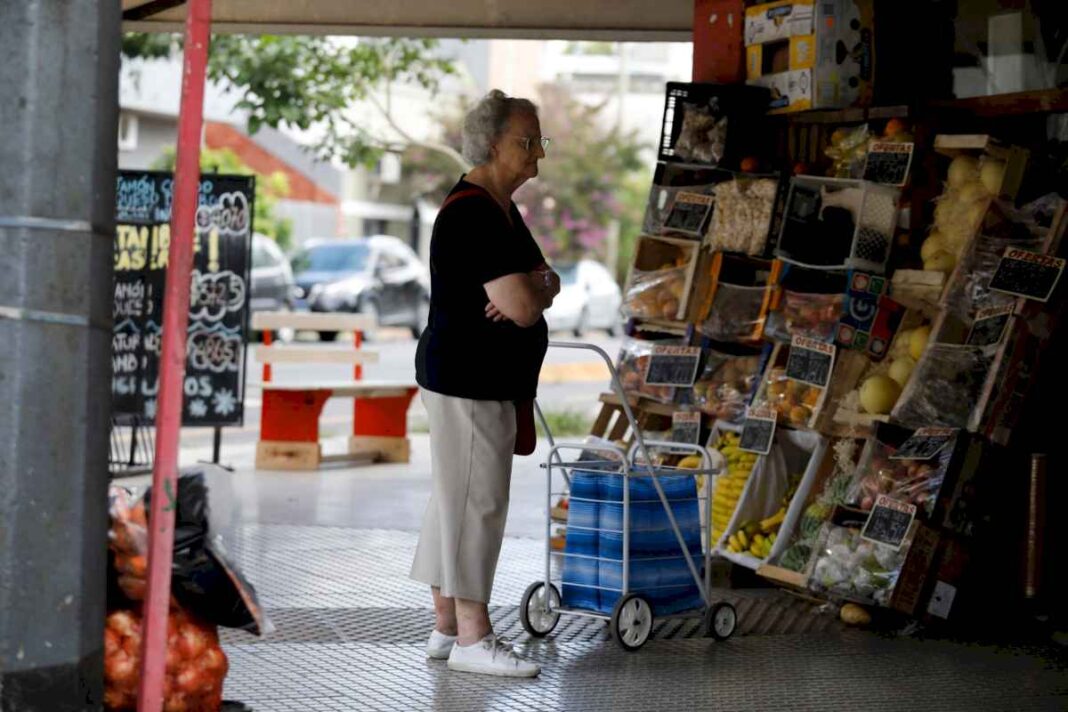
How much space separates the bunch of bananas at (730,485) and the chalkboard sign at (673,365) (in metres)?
0.40

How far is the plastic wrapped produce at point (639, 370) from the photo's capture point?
8.30 m

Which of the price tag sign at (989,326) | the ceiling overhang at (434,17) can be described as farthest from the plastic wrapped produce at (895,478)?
the ceiling overhang at (434,17)

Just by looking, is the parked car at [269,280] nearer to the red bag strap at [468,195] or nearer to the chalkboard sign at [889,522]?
the chalkboard sign at [889,522]

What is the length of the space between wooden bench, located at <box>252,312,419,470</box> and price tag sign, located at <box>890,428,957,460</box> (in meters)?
5.43

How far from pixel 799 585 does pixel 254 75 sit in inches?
315

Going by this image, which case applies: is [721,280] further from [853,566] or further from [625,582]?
[625,582]

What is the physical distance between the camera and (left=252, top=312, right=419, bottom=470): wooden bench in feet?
38.9

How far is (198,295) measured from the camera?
10898mm

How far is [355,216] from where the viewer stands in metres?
42.3

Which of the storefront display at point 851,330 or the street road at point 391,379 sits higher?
the storefront display at point 851,330

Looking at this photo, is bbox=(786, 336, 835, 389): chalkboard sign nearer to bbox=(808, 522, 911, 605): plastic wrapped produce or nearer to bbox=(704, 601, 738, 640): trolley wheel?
bbox=(808, 522, 911, 605): plastic wrapped produce

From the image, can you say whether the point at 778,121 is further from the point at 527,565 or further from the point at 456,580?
the point at 456,580

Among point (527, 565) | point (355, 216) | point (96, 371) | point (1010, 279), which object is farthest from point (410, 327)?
point (96, 371)

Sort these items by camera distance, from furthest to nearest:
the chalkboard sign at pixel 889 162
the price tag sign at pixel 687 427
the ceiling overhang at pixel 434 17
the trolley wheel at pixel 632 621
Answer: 1. the ceiling overhang at pixel 434 17
2. the price tag sign at pixel 687 427
3. the chalkboard sign at pixel 889 162
4. the trolley wheel at pixel 632 621
